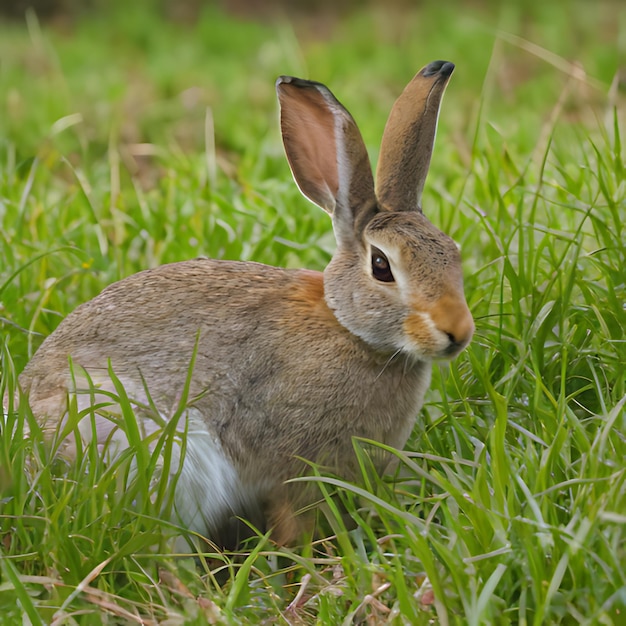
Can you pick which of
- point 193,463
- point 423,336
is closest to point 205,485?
point 193,463

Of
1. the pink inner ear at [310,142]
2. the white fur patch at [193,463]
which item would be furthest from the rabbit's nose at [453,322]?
the white fur patch at [193,463]

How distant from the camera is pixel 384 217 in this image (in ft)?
11.2

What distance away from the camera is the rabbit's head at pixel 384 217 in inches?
125

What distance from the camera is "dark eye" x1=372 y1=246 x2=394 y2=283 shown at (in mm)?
3301

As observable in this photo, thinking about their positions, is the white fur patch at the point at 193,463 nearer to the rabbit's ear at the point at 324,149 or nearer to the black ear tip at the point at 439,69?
the rabbit's ear at the point at 324,149

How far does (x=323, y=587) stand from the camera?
279 centimetres

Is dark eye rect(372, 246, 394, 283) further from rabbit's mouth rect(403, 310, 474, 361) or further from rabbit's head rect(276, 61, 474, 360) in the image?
rabbit's mouth rect(403, 310, 474, 361)

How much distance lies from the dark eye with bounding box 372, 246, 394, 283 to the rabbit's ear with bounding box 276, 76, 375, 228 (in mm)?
213

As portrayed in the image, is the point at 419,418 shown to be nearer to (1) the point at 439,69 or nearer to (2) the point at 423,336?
(2) the point at 423,336

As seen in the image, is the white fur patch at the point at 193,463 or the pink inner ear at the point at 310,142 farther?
the pink inner ear at the point at 310,142

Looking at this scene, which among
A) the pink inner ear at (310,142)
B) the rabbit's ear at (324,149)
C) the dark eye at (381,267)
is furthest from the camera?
the pink inner ear at (310,142)

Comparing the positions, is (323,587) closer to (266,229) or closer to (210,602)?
(210,602)

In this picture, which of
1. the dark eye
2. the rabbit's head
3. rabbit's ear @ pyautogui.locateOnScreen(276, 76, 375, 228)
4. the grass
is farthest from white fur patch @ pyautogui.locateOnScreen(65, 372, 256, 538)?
rabbit's ear @ pyautogui.locateOnScreen(276, 76, 375, 228)

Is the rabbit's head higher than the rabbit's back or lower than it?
higher
